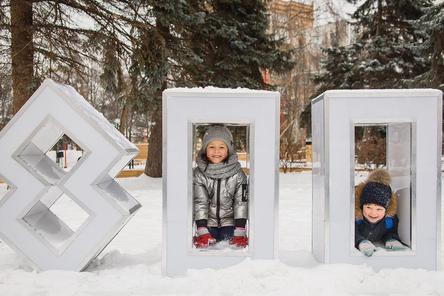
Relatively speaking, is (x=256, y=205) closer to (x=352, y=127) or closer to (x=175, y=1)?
(x=352, y=127)

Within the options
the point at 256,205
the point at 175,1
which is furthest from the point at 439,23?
the point at 256,205

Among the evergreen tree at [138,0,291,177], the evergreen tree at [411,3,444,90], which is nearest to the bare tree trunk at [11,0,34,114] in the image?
the evergreen tree at [138,0,291,177]

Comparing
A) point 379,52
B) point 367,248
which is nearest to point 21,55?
point 367,248

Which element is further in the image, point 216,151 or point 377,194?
point 216,151

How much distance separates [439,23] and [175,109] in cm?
928

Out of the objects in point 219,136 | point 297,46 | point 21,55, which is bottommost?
point 219,136

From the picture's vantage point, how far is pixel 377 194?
3596mm

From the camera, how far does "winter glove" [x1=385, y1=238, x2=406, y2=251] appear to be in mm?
3520

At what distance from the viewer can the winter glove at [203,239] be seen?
11.7 feet

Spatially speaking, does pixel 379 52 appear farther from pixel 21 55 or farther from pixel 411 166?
pixel 411 166

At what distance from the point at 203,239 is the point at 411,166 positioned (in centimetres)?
171

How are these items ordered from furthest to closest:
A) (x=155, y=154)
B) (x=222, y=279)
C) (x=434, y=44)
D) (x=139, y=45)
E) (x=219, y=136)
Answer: (x=155, y=154) → (x=434, y=44) → (x=139, y=45) → (x=219, y=136) → (x=222, y=279)

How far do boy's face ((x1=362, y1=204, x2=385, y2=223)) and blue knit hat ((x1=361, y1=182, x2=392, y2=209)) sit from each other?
0.10 ft

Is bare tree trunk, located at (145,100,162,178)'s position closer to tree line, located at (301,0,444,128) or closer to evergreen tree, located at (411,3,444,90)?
evergreen tree, located at (411,3,444,90)
